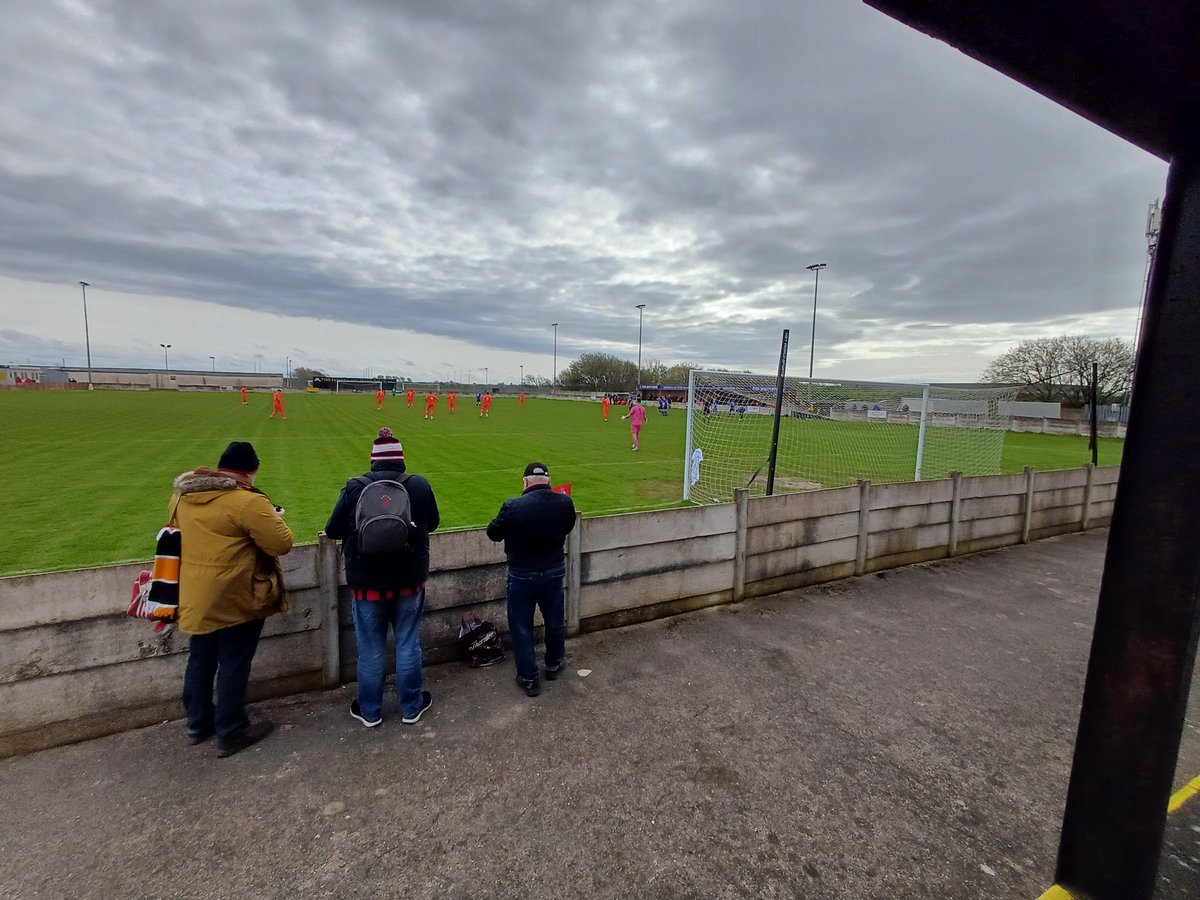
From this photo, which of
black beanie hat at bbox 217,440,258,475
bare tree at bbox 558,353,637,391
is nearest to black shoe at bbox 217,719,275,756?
black beanie hat at bbox 217,440,258,475

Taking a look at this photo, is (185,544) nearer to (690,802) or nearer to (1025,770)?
(690,802)

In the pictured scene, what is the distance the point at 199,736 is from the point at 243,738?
269 mm

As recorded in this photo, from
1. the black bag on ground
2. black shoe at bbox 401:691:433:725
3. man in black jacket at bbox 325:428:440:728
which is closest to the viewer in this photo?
man in black jacket at bbox 325:428:440:728

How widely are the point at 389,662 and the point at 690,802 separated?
252 cm

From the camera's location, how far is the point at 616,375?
10181 centimetres

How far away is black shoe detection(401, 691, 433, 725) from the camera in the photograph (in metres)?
3.76

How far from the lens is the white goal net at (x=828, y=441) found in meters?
11.7

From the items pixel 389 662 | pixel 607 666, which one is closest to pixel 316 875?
pixel 389 662

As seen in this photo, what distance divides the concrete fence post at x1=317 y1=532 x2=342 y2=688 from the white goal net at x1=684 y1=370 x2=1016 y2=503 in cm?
746

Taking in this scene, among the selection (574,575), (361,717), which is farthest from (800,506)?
(361,717)

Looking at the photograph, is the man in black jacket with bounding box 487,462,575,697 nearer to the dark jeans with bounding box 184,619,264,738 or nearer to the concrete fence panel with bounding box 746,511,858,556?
the dark jeans with bounding box 184,619,264,738

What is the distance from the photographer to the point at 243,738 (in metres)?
3.48

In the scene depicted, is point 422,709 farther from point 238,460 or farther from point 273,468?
point 273,468

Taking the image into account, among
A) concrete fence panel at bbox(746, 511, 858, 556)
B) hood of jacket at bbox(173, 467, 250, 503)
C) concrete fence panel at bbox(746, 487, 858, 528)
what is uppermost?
hood of jacket at bbox(173, 467, 250, 503)
